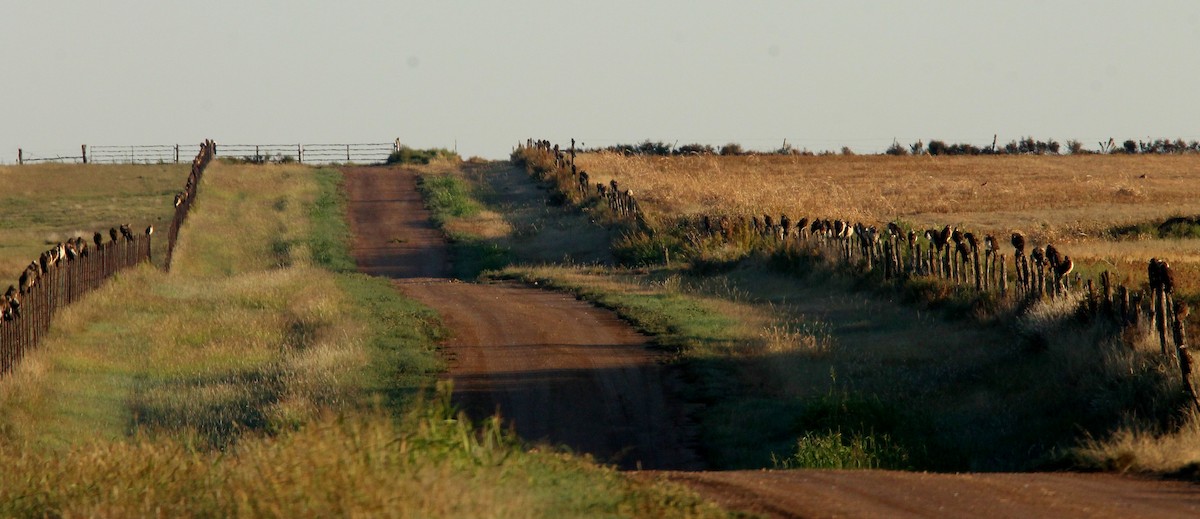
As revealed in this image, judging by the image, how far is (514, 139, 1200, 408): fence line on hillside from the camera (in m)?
12.5

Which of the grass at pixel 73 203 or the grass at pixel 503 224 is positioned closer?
the grass at pixel 503 224

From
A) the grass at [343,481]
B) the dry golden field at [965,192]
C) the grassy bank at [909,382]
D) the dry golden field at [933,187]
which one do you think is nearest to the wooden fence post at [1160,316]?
the grassy bank at [909,382]

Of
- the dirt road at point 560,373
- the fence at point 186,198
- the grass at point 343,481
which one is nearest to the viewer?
the grass at point 343,481

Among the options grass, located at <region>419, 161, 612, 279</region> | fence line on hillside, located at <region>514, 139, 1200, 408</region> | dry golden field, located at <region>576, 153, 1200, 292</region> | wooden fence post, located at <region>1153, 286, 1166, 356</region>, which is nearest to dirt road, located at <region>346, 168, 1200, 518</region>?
wooden fence post, located at <region>1153, 286, 1166, 356</region>

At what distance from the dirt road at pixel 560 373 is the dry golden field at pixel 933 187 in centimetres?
944

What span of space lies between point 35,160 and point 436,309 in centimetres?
5028

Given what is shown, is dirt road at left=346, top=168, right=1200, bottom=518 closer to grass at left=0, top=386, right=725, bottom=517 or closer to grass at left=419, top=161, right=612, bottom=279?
grass at left=0, top=386, right=725, bottom=517

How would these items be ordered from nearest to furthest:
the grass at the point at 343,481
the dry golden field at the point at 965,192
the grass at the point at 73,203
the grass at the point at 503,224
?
the grass at the point at 343,481
the dry golden field at the point at 965,192
the grass at the point at 503,224
the grass at the point at 73,203

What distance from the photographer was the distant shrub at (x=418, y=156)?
5731cm

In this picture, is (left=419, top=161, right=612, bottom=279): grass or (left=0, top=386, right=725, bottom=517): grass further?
(left=419, top=161, right=612, bottom=279): grass

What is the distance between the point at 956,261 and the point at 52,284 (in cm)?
1218

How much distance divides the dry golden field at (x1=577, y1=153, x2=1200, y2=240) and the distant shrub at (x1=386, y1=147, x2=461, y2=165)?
370 inches

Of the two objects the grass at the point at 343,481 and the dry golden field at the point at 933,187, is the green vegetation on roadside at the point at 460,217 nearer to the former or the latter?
the dry golden field at the point at 933,187

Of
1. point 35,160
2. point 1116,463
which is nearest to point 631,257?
point 1116,463
